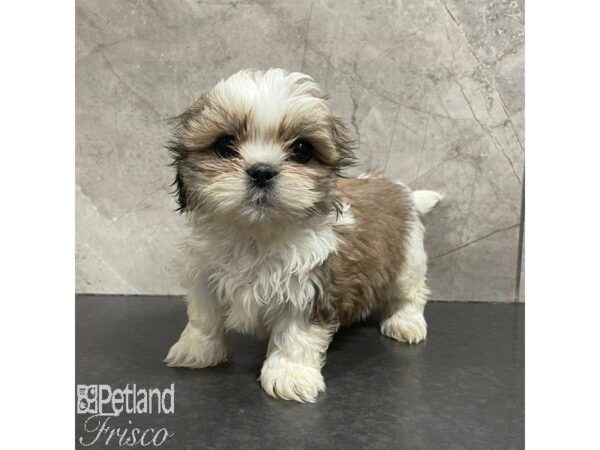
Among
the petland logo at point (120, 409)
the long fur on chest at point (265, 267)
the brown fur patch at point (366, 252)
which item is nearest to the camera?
the petland logo at point (120, 409)

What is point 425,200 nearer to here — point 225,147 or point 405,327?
point 405,327

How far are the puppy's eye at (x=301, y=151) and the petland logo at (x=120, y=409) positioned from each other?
83cm

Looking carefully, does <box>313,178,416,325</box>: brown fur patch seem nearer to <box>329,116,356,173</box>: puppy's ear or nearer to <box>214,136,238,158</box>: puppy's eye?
<box>329,116,356,173</box>: puppy's ear

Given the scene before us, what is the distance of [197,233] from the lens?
167 cm

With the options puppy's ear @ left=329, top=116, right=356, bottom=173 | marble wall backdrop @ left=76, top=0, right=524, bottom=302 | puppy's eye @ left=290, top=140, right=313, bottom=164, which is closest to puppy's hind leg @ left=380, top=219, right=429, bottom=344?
marble wall backdrop @ left=76, top=0, right=524, bottom=302

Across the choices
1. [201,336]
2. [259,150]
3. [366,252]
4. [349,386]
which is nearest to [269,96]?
[259,150]

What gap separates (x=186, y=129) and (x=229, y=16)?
3.35 ft

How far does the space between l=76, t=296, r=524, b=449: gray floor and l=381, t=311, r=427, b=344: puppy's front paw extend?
5 cm

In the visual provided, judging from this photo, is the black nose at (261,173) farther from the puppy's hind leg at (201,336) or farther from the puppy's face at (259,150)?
the puppy's hind leg at (201,336)

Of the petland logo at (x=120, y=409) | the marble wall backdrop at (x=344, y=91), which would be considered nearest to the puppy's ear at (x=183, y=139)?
the petland logo at (x=120, y=409)

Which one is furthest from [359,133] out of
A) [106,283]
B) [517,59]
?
[106,283]

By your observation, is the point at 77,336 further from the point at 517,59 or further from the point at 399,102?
the point at 517,59

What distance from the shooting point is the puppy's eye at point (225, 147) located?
1.49 m

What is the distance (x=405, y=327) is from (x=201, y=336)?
0.86 metres
